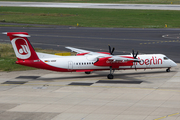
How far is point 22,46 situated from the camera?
36.7 metres

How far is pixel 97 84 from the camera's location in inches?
1453

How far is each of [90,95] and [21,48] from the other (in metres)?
10.9

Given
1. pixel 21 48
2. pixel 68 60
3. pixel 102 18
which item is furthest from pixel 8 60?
pixel 102 18

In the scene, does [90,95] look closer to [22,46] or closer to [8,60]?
[22,46]

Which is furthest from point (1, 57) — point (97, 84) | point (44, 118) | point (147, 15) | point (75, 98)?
point (147, 15)

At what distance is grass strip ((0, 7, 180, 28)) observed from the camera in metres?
97.3

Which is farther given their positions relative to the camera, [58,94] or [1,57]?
[1,57]

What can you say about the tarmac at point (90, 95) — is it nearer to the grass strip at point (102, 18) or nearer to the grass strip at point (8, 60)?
the grass strip at point (8, 60)

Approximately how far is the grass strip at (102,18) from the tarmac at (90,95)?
54.5 metres

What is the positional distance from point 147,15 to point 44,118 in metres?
94.1

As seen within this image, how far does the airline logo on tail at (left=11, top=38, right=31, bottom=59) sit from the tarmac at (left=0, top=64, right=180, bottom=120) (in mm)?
3579

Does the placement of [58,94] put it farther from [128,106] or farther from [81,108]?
[128,106]

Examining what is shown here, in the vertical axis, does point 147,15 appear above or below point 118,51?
above

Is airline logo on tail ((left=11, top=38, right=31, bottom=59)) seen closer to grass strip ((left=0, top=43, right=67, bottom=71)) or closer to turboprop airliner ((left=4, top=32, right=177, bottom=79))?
turboprop airliner ((left=4, top=32, right=177, bottom=79))
